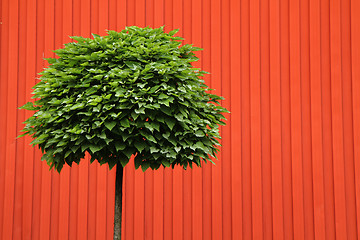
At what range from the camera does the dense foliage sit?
8.25ft

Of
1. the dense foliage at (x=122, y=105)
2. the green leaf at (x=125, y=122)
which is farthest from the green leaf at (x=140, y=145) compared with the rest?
the green leaf at (x=125, y=122)

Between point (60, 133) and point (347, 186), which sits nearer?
point (60, 133)

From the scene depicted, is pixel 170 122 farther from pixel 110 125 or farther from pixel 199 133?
pixel 110 125

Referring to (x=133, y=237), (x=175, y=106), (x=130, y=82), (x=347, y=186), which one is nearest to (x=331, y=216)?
(x=347, y=186)

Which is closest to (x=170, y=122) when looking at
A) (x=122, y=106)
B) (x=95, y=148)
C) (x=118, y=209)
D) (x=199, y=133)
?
(x=199, y=133)

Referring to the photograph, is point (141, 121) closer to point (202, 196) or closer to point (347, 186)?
point (202, 196)

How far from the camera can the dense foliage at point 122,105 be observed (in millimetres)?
2516

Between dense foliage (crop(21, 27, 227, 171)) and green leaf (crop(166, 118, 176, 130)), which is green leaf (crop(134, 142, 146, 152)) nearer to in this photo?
dense foliage (crop(21, 27, 227, 171))

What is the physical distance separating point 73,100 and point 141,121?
50cm

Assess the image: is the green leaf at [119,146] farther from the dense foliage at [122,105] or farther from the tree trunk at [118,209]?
the tree trunk at [118,209]

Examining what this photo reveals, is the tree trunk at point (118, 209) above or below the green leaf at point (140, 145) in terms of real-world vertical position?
below

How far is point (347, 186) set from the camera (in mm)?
4520

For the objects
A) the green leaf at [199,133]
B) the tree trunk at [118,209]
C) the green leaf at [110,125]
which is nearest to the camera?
the green leaf at [110,125]

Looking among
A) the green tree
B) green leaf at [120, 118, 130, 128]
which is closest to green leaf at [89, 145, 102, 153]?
the green tree
